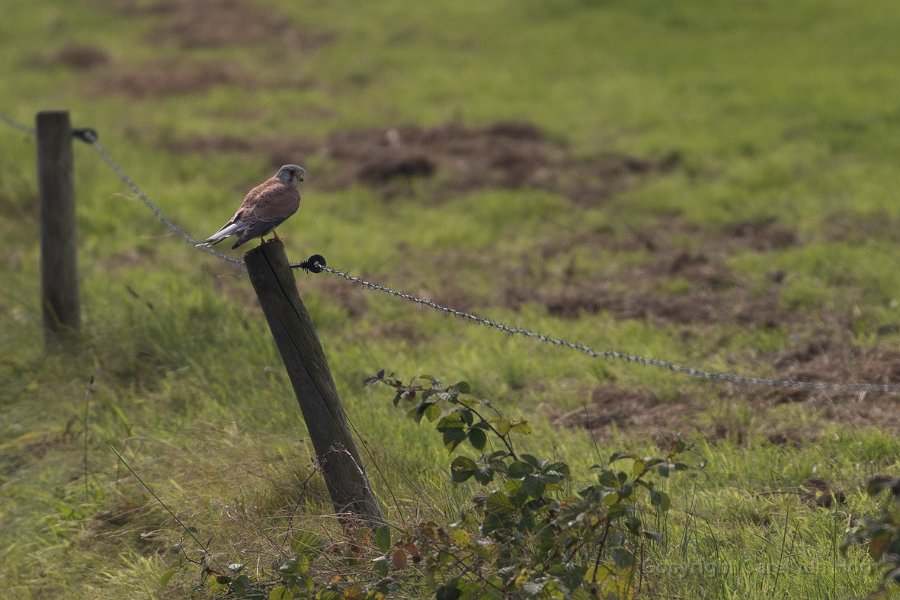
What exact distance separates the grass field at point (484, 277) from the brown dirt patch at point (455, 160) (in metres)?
0.06

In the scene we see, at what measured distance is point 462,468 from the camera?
367 centimetres

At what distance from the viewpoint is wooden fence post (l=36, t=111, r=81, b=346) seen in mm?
7441

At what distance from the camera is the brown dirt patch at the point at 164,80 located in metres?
18.1

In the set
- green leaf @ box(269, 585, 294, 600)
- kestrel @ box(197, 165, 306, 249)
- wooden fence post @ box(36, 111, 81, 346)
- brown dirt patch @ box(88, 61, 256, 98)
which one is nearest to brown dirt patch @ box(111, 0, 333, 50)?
brown dirt patch @ box(88, 61, 256, 98)

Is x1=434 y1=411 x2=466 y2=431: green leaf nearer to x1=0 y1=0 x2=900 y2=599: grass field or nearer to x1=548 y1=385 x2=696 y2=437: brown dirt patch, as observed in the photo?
x1=0 y1=0 x2=900 y2=599: grass field

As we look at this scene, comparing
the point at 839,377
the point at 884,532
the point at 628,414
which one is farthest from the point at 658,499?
the point at 839,377

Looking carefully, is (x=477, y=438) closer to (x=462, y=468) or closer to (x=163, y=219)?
(x=462, y=468)

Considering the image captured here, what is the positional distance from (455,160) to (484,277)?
13.9 feet

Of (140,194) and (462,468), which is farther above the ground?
(140,194)

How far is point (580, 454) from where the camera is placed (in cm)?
576

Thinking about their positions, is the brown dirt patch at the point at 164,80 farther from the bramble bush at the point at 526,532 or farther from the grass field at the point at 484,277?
the bramble bush at the point at 526,532

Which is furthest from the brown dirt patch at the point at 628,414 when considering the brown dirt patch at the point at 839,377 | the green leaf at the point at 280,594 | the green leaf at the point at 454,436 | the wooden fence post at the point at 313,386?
the green leaf at the point at 280,594

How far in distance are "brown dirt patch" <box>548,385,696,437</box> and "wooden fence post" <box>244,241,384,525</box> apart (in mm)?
2105

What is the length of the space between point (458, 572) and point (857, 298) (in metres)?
5.43
